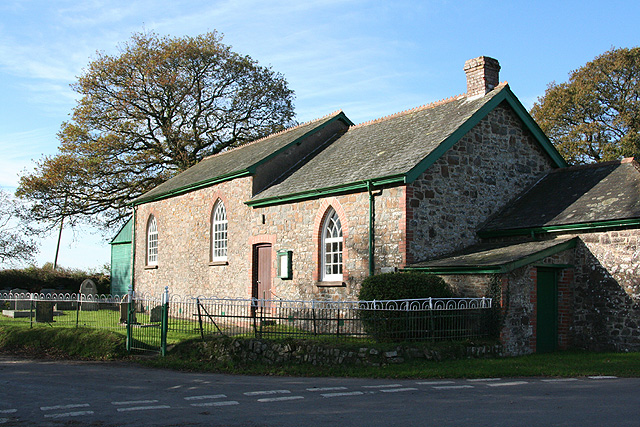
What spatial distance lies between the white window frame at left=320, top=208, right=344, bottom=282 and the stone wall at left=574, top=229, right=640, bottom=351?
6634 millimetres

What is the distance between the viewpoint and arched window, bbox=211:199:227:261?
23359mm

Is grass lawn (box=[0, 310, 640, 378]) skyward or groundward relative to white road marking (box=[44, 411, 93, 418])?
skyward

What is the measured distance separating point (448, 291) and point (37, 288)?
25890 millimetres

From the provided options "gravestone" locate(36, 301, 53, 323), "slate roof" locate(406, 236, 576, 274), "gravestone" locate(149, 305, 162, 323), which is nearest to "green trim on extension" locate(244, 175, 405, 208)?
"slate roof" locate(406, 236, 576, 274)

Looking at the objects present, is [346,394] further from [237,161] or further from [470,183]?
[237,161]

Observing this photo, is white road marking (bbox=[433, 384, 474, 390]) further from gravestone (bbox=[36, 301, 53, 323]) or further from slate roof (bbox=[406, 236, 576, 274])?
gravestone (bbox=[36, 301, 53, 323])

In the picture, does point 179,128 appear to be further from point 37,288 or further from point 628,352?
point 628,352

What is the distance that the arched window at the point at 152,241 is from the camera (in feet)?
94.3

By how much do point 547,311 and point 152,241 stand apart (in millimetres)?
19142

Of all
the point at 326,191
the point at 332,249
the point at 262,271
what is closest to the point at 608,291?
the point at 332,249

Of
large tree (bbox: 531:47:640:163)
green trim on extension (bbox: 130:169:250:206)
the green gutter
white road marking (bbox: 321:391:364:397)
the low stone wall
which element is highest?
large tree (bbox: 531:47:640:163)

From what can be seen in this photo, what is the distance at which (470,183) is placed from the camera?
18.1 m

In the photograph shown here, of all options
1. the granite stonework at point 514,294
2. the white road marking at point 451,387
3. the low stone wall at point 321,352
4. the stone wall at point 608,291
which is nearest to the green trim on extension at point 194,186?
the low stone wall at point 321,352

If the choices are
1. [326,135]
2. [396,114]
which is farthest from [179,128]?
[396,114]
